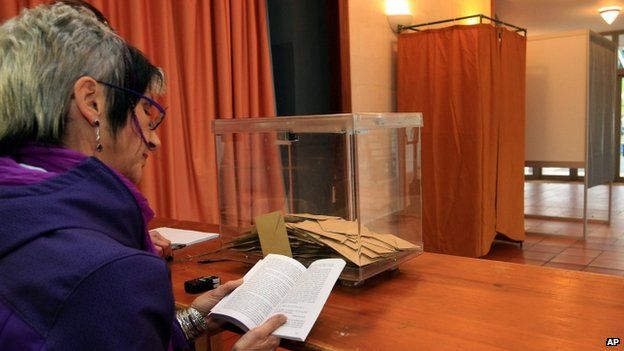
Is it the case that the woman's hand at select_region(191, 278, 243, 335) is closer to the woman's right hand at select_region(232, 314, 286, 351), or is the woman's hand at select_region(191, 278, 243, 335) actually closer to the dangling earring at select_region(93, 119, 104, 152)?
the woman's right hand at select_region(232, 314, 286, 351)

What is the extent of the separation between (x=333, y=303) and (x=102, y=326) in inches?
22.1

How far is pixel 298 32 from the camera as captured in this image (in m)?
3.09

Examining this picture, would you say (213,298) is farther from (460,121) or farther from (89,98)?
(460,121)

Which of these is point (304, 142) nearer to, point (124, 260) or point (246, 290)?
A: point (246, 290)

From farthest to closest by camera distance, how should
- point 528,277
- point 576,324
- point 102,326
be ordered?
point 528,277 → point 576,324 → point 102,326

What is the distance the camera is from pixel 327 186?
1410mm

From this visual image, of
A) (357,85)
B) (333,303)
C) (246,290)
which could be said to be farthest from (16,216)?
(357,85)

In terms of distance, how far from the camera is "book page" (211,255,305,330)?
94cm

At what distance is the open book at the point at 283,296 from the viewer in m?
0.92

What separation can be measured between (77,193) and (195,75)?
1.98 meters

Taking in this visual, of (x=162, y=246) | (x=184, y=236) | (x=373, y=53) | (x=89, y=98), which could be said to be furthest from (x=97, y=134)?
(x=373, y=53)

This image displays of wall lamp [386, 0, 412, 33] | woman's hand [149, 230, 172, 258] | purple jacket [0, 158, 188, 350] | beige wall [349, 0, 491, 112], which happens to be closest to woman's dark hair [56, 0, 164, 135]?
purple jacket [0, 158, 188, 350]

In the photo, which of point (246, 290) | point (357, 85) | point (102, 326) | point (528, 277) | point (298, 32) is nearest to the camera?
point (102, 326)

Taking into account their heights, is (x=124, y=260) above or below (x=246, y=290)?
above
